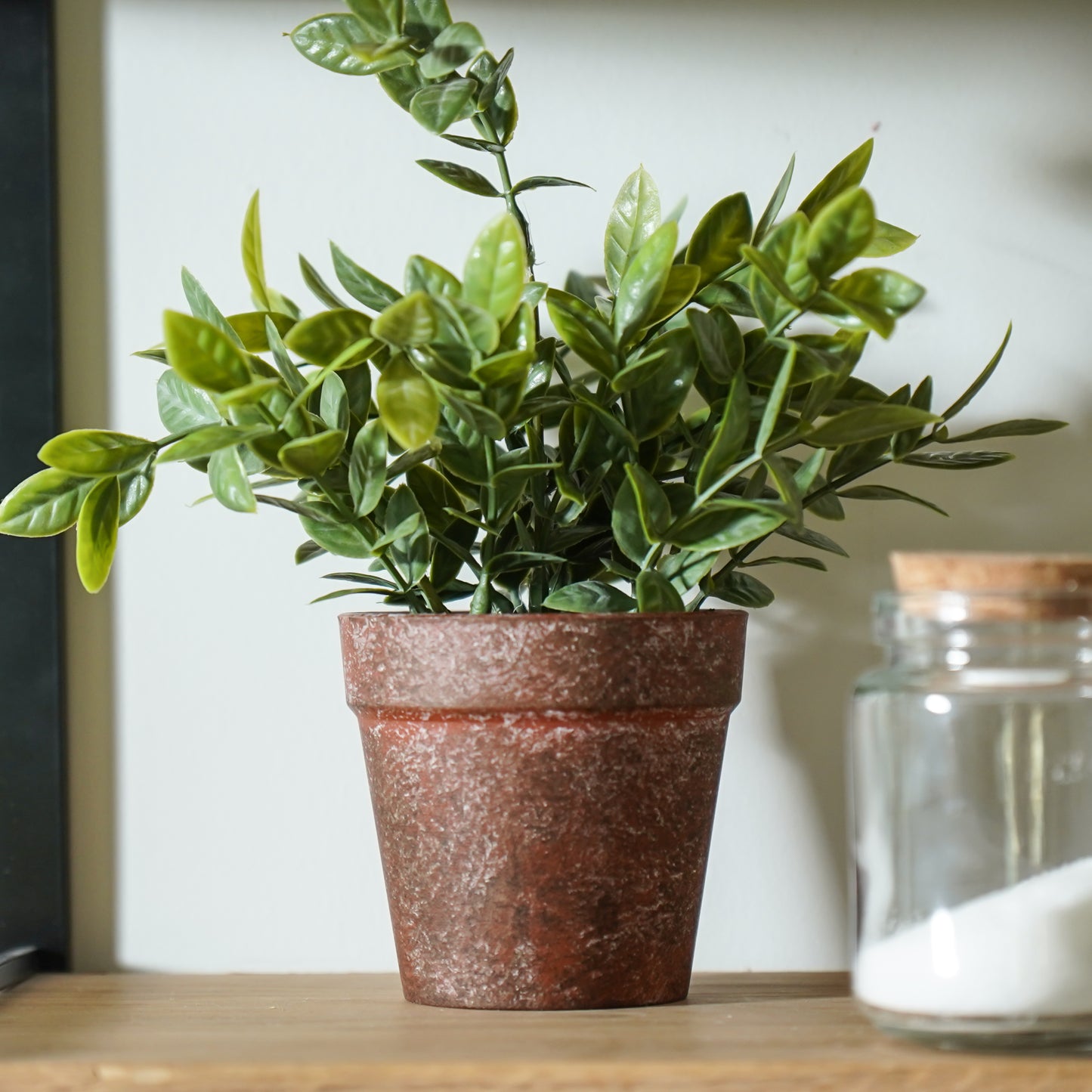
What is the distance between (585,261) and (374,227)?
0.53 feet

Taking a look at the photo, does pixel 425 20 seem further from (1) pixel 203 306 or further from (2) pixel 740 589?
(2) pixel 740 589

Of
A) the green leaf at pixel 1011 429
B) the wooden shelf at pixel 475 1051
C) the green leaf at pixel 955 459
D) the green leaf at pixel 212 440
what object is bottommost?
the wooden shelf at pixel 475 1051

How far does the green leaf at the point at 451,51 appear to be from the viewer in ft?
2.13

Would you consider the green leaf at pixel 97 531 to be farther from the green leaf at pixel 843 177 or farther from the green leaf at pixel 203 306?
the green leaf at pixel 843 177

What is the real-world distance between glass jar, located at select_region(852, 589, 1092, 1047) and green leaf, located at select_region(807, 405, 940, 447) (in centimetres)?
10

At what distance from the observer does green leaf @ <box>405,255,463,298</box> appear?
58 centimetres

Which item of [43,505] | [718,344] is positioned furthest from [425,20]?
[43,505]

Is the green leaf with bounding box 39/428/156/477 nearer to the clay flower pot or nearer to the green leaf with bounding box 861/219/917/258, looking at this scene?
the clay flower pot

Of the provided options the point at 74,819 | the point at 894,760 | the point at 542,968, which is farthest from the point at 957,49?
the point at 74,819

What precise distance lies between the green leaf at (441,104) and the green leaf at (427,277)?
12 centimetres

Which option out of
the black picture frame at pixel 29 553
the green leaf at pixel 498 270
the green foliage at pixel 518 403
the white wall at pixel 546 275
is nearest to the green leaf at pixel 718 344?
the green foliage at pixel 518 403

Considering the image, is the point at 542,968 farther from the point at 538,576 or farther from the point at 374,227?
the point at 374,227

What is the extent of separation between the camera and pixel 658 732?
0.65 m

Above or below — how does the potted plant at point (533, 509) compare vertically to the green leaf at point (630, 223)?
below
